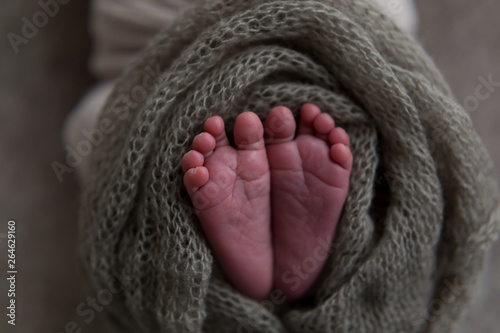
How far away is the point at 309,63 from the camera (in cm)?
50

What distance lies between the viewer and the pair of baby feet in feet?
1.43

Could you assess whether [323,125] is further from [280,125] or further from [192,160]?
[192,160]

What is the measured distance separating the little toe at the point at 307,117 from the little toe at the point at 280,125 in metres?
0.02

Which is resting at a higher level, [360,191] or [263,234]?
[360,191]

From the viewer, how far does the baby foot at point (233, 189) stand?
43 centimetres

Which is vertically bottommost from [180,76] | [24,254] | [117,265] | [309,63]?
Result: [24,254]

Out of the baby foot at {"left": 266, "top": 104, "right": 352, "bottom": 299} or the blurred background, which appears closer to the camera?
the baby foot at {"left": 266, "top": 104, "right": 352, "bottom": 299}

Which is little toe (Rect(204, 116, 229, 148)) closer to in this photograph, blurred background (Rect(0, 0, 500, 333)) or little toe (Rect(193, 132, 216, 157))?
little toe (Rect(193, 132, 216, 157))

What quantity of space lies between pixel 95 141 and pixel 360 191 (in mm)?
358

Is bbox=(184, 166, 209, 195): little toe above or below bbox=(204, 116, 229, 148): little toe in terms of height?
below

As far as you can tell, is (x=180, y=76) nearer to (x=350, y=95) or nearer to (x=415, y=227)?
(x=350, y=95)

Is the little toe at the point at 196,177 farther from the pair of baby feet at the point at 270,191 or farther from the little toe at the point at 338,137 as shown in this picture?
the little toe at the point at 338,137

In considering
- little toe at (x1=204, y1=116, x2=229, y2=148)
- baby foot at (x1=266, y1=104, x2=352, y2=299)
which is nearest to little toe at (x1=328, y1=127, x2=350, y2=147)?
baby foot at (x1=266, y1=104, x2=352, y2=299)

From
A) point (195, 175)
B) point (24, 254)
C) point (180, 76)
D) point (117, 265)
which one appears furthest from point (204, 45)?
point (24, 254)
